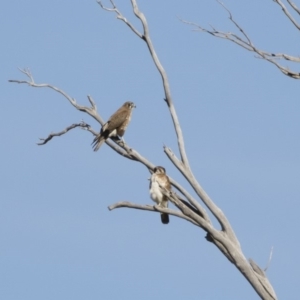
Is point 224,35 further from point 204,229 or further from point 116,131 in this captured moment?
point 116,131

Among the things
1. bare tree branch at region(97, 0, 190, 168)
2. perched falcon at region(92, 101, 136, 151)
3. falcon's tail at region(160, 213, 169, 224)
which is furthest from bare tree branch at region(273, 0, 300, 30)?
falcon's tail at region(160, 213, 169, 224)

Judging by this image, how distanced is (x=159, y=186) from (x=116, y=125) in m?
2.49

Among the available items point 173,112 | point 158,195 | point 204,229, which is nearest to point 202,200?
point 204,229

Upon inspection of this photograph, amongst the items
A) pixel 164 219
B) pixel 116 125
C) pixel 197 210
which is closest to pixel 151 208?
pixel 197 210

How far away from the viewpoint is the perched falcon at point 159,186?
9351 millimetres

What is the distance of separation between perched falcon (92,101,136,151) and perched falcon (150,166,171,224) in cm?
76

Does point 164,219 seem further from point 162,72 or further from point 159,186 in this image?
point 162,72

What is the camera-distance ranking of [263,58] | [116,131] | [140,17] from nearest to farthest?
1. [263,58]
2. [140,17]
3. [116,131]

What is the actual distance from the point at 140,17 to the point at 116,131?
3484mm

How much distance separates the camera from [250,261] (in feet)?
25.1

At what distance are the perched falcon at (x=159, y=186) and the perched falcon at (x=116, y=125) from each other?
76 centimetres

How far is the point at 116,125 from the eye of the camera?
1167 centimetres

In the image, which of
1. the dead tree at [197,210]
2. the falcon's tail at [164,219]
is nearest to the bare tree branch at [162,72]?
the dead tree at [197,210]

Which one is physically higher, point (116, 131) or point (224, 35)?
point (224, 35)
